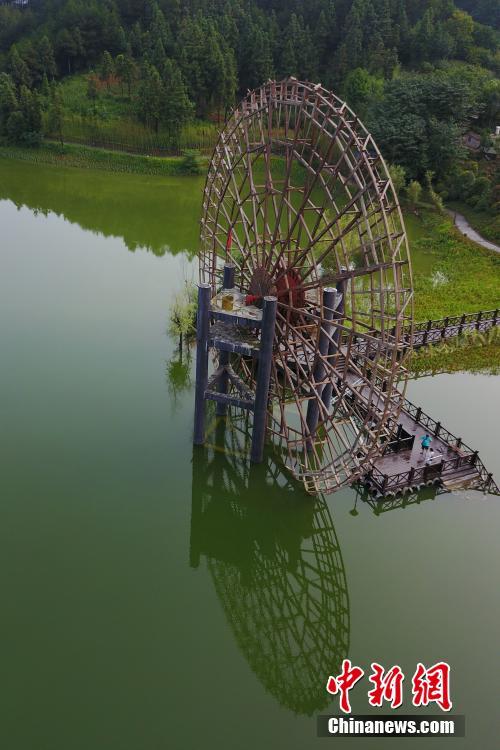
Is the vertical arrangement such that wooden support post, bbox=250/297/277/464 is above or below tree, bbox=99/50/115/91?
below

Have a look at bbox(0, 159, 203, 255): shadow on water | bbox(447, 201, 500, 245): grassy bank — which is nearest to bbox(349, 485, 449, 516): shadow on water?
bbox(0, 159, 203, 255): shadow on water

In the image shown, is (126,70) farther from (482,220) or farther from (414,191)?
(482,220)

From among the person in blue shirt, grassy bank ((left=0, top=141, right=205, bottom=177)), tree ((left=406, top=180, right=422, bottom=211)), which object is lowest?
the person in blue shirt

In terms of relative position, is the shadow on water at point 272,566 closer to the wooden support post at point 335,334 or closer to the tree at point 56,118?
the wooden support post at point 335,334

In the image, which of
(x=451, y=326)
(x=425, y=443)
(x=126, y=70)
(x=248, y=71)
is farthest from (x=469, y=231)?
(x=126, y=70)

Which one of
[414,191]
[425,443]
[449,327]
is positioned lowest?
[425,443]

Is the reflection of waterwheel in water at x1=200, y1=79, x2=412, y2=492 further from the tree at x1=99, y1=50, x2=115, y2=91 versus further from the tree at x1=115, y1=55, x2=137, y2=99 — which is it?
the tree at x1=99, y1=50, x2=115, y2=91

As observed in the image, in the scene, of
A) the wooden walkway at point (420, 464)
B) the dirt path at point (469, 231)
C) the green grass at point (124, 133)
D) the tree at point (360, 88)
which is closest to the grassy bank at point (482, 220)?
the dirt path at point (469, 231)
